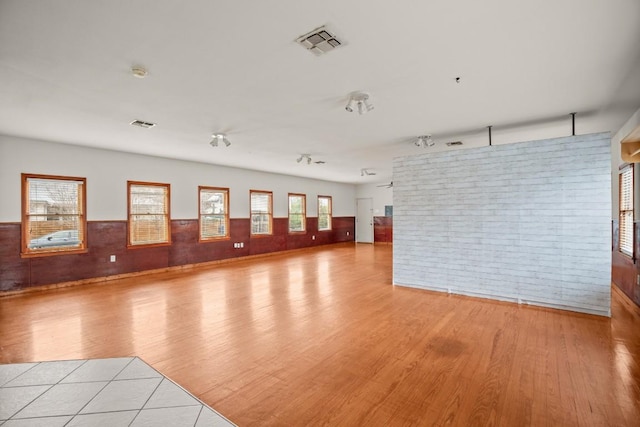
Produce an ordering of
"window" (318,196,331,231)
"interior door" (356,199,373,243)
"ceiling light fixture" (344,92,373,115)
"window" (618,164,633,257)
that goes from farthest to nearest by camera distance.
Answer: "interior door" (356,199,373,243), "window" (318,196,331,231), "window" (618,164,633,257), "ceiling light fixture" (344,92,373,115)

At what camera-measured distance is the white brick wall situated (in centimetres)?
407

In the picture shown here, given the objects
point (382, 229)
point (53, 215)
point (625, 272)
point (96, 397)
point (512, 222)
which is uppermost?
point (53, 215)

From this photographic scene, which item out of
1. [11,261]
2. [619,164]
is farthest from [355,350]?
[11,261]

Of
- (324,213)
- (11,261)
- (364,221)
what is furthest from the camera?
(364,221)

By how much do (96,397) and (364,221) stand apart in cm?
1206

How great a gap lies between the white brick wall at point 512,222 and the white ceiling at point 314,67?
0.61m

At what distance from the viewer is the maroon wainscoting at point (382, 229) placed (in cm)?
1283

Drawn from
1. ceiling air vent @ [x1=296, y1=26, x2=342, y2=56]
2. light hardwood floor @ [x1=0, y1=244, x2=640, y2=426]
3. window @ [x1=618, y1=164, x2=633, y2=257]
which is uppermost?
ceiling air vent @ [x1=296, y1=26, x2=342, y2=56]

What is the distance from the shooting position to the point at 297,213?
11188 mm

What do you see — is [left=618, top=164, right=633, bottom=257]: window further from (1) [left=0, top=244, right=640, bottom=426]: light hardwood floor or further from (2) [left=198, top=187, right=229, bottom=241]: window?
(2) [left=198, top=187, right=229, bottom=241]: window

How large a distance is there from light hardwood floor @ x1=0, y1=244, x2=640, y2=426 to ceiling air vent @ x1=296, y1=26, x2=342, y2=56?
2.71m

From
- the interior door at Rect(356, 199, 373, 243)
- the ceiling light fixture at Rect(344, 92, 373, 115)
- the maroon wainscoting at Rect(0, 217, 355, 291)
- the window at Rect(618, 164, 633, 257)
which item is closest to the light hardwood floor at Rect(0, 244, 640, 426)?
the maroon wainscoting at Rect(0, 217, 355, 291)

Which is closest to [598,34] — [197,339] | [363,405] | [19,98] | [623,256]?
[363,405]

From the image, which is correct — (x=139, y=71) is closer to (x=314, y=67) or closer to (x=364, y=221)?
(x=314, y=67)
